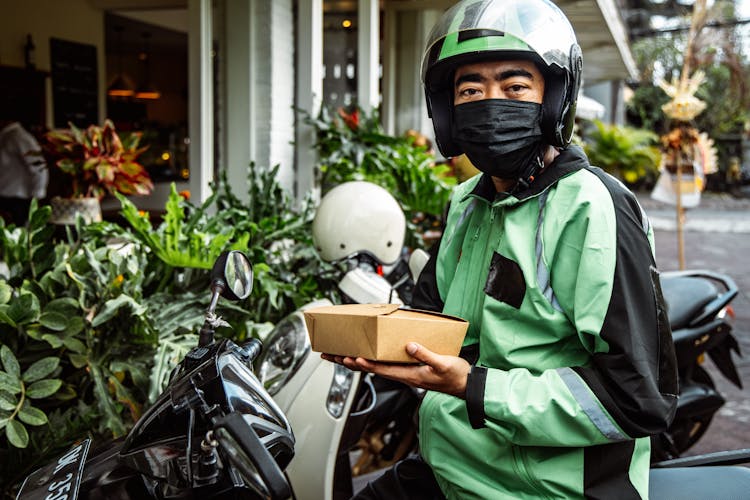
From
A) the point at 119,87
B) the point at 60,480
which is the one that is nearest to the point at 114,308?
the point at 60,480

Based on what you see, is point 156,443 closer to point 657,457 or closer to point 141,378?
point 141,378

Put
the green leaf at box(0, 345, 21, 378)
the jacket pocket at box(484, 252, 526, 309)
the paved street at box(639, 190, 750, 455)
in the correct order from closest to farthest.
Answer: the jacket pocket at box(484, 252, 526, 309)
the green leaf at box(0, 345, 21, 378)
the paved street at box(639, 190, 750, 455)

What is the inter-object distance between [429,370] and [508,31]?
26.0 inches

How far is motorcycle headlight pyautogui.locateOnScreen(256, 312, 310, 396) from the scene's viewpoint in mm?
2635

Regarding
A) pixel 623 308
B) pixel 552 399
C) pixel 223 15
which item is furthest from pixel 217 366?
pixel 223 15

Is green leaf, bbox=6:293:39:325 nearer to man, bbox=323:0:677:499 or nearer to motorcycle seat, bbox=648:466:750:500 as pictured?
man, bbox=323:0:677:499

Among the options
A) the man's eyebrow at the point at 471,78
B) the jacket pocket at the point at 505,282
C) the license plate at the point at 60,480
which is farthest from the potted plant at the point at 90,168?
the jacket pocket at the point at 505,282

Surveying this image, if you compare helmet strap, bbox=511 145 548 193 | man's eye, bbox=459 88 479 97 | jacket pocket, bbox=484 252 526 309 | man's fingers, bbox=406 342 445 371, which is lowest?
man's fingers, bbox=406 342 445 371

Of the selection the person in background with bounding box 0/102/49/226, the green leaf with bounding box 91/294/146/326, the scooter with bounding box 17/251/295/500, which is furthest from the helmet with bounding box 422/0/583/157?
the person in background with bounding box 0/102/49/226

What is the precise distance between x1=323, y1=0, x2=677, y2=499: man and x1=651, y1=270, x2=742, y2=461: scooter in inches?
95.7

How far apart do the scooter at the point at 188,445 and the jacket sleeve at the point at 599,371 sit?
0.38 m

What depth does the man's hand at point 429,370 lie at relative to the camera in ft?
4.74

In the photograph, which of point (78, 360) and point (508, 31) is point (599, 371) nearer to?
point (508, 31)

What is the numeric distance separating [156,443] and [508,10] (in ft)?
3.40
